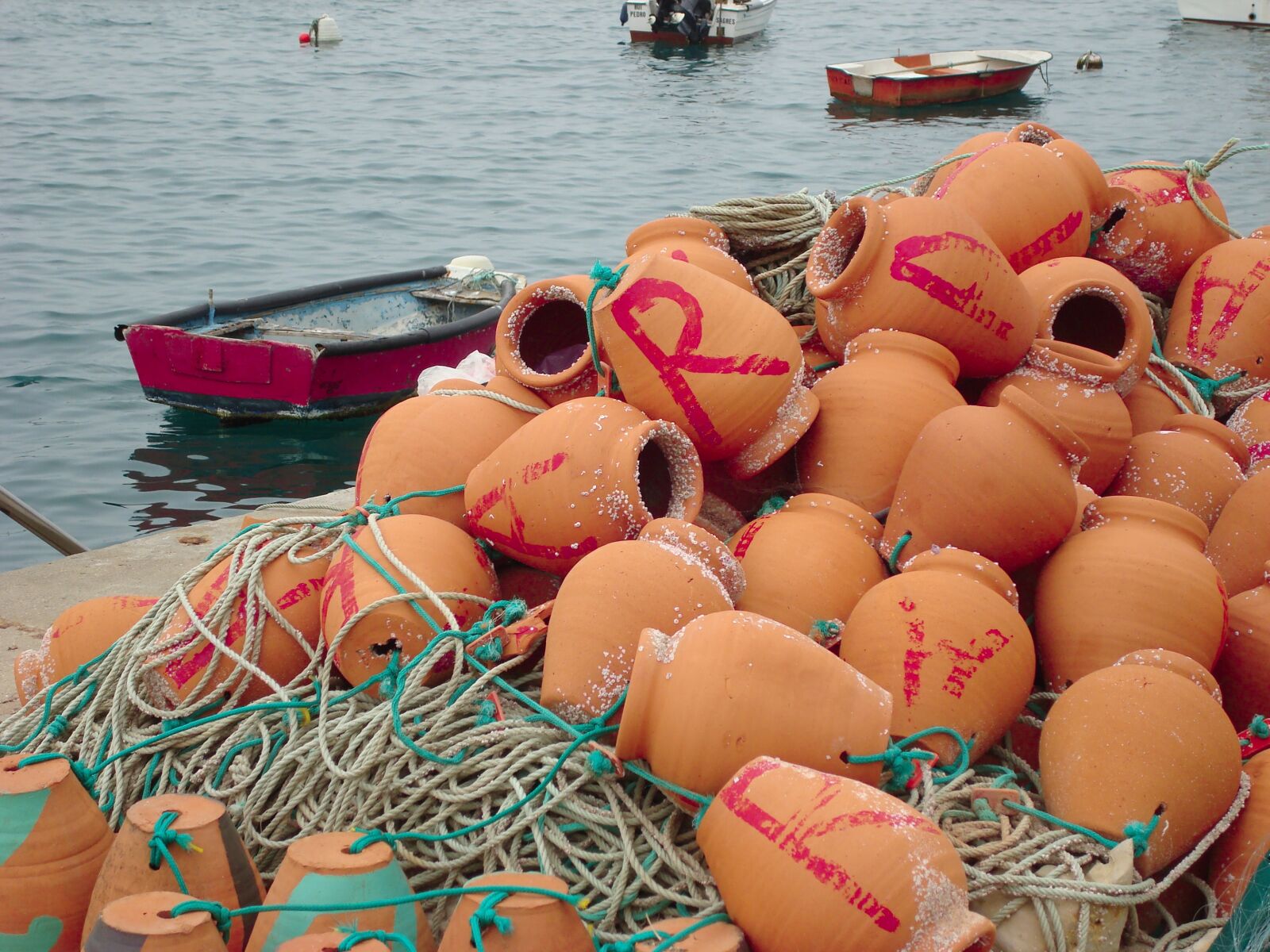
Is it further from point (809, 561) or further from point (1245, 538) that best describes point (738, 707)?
point (1245, 538)

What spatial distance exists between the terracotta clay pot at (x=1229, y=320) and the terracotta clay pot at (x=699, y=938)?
8.39 ft

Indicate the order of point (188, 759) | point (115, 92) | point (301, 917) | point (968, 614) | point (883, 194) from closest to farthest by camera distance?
point (301, 917) → point (968, 614) → point (188, 759) → point (883, 194) → point (115, 92)

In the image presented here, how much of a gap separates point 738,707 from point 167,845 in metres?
1.04

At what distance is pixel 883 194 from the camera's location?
4.05m

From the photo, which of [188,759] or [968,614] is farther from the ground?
[968,614]

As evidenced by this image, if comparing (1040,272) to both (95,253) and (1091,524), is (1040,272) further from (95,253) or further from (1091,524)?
(95,253)

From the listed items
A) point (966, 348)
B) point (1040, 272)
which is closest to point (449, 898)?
point (966, 348)

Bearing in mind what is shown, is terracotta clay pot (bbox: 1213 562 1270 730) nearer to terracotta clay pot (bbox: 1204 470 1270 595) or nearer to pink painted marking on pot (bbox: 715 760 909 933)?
terracotta clay pot (bbox: 1204 470 1270 595)

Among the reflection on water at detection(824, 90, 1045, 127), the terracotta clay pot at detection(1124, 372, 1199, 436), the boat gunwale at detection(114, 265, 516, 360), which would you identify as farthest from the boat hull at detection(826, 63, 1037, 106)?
the terracotta clay pot at detection(1124, 372, 1199, 436)

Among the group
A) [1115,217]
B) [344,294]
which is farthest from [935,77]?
[1115,217]

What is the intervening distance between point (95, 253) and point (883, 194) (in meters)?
13.5

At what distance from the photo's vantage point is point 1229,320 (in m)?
3.78

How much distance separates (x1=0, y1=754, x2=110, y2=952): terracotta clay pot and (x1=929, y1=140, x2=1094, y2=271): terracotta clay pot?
2789mm

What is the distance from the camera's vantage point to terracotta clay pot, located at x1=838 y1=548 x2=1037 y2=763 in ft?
8.15
